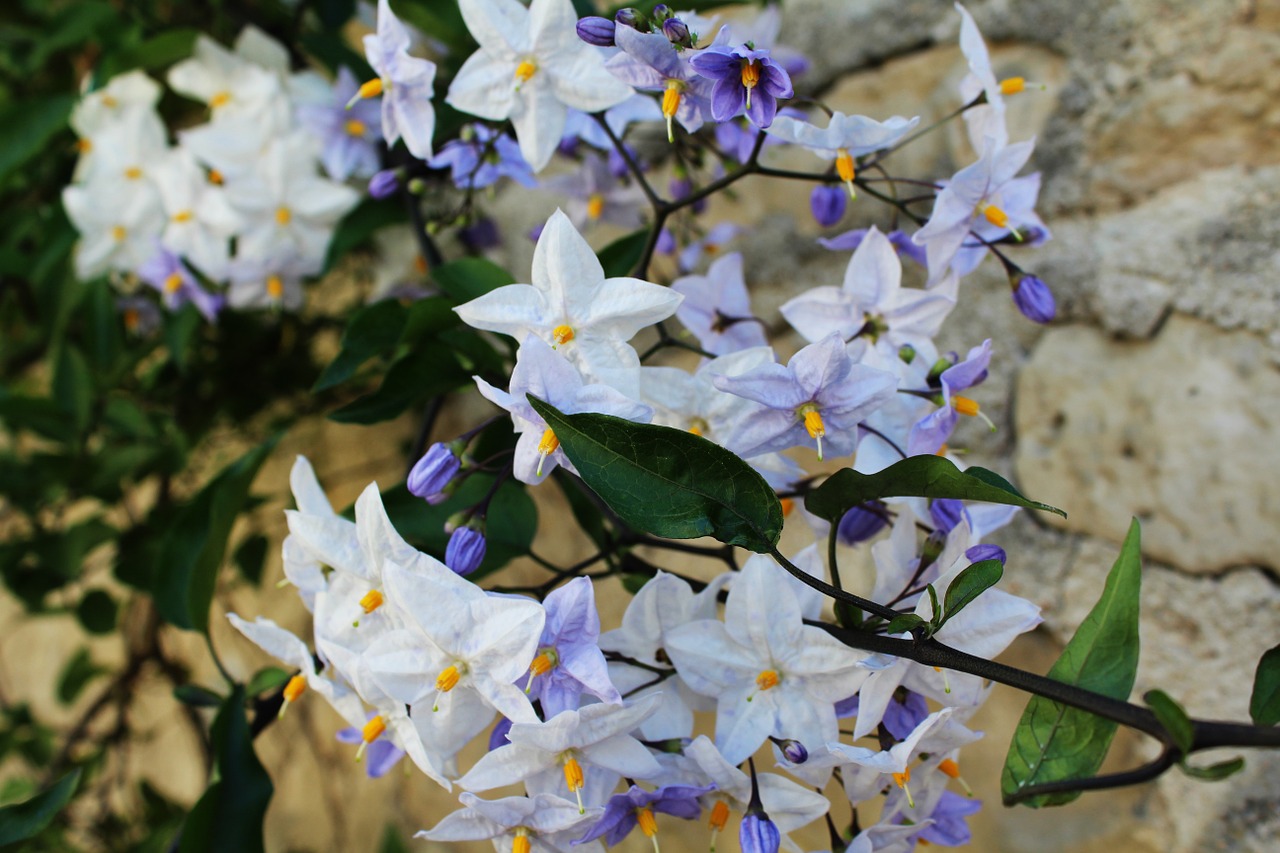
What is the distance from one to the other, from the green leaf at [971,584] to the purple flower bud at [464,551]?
0.31 m

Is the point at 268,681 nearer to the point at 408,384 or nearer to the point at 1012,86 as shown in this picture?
the point at 408,384

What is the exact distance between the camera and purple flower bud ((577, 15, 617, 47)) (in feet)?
2.08

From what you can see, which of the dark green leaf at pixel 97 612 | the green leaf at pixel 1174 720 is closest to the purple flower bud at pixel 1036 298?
the green leaf at pixel 1174 720

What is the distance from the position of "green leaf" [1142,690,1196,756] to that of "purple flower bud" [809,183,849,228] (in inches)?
19.4

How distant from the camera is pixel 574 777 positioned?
58 cm

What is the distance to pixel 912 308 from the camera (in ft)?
2.37

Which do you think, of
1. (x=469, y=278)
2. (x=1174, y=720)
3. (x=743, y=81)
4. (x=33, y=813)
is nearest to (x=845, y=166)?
(x=743, y=81)

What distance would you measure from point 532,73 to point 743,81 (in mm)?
196

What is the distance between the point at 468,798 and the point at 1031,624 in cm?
39

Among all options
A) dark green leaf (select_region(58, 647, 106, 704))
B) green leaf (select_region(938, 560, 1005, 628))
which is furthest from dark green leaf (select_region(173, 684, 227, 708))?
dark green leaf (select_region(58, 647, 106, 704))

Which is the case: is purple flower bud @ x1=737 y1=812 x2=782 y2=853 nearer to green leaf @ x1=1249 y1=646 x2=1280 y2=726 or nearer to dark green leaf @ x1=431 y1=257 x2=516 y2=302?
green leaf @ x1=1249 y1=646 x2=1280 y2=726

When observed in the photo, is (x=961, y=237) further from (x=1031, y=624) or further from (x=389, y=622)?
(x=389, y=622)

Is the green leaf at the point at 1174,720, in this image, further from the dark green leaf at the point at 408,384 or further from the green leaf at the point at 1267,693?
the dark green leaf at the point at 408,384

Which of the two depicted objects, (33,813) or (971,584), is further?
(33,813)
